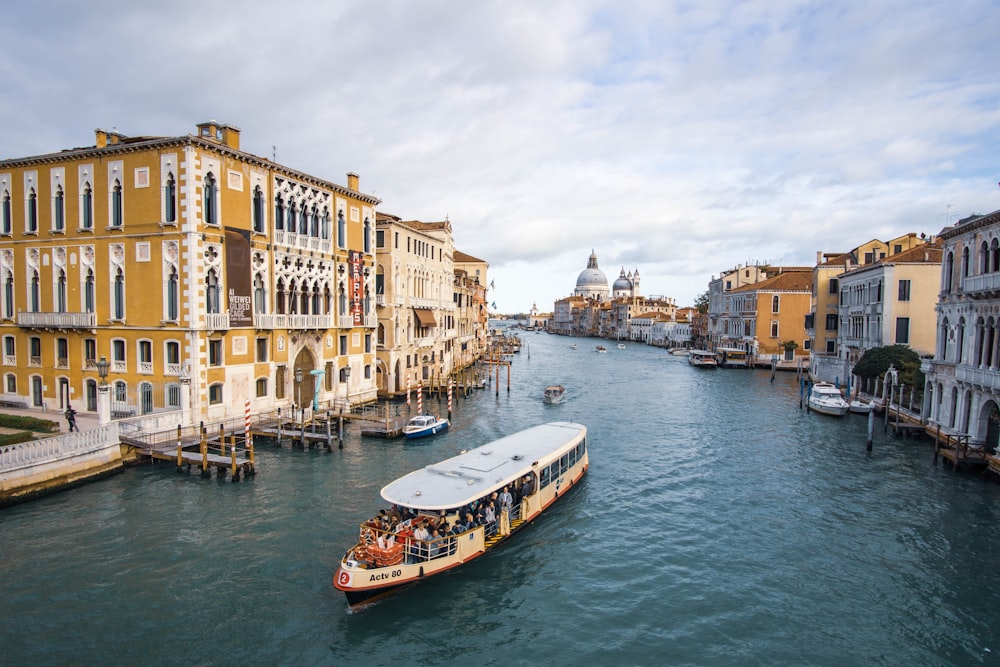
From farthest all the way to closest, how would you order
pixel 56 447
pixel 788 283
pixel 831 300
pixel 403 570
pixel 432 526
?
pixel 788 283, pixel 831 300, pixel 56 447, pixel 432 526, pixel 403 570

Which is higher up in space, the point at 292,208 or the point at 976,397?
the point at 292,208

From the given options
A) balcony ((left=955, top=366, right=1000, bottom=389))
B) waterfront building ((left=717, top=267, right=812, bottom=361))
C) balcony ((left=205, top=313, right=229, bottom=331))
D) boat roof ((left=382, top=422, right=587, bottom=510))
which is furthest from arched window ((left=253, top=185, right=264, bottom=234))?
waterfront building ((left=717, top=267, right=812, bottom=361))

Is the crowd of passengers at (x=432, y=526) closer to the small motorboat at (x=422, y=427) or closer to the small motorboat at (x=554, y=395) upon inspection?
the small motorboat at (x=422, y=427)

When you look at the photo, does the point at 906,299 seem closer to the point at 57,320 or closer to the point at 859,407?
the point at 859,407

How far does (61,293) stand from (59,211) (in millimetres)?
3453

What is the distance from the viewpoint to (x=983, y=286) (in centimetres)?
2197

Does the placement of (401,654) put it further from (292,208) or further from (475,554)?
(292,208)

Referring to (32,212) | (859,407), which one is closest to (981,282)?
(859,407)

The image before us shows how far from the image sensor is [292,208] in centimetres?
2906

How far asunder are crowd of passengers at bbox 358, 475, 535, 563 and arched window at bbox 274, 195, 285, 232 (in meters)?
17.7

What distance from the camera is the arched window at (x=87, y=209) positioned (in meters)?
25.3

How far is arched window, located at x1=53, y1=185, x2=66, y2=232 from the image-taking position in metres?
25.8

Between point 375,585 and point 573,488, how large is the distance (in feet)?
32.3

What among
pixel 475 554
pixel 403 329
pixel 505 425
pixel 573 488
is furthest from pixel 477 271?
pixel 475 554
